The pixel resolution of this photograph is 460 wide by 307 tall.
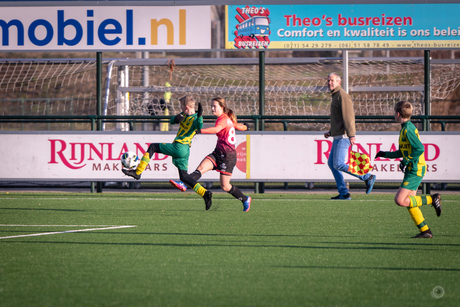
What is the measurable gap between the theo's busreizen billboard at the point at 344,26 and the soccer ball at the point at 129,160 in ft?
14.0

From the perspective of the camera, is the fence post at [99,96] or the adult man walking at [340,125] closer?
the adult man walking at [340,125]

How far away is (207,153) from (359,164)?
12.0 ft

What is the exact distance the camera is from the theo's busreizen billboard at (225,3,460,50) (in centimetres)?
1160

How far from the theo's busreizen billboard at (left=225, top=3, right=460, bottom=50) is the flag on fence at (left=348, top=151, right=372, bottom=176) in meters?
4.07

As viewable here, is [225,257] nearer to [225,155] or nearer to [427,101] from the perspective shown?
[225,155]

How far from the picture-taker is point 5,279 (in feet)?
12.9

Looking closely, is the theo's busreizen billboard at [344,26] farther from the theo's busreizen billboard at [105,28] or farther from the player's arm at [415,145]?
the player's arm at [415,145]

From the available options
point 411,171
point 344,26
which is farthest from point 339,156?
point 344,26

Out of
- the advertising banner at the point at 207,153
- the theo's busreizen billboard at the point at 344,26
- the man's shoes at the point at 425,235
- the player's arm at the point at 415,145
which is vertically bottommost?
the man's shoes at the point at 425,235

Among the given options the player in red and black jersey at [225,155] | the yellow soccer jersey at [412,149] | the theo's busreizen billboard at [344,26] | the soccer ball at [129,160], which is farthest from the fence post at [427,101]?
the soccer ball at [129,160]

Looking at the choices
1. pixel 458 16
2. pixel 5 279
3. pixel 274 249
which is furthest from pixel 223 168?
pixel 458 16

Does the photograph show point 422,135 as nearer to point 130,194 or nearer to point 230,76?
point 130,194

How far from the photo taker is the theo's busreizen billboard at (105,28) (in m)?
11.7

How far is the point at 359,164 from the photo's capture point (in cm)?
820
